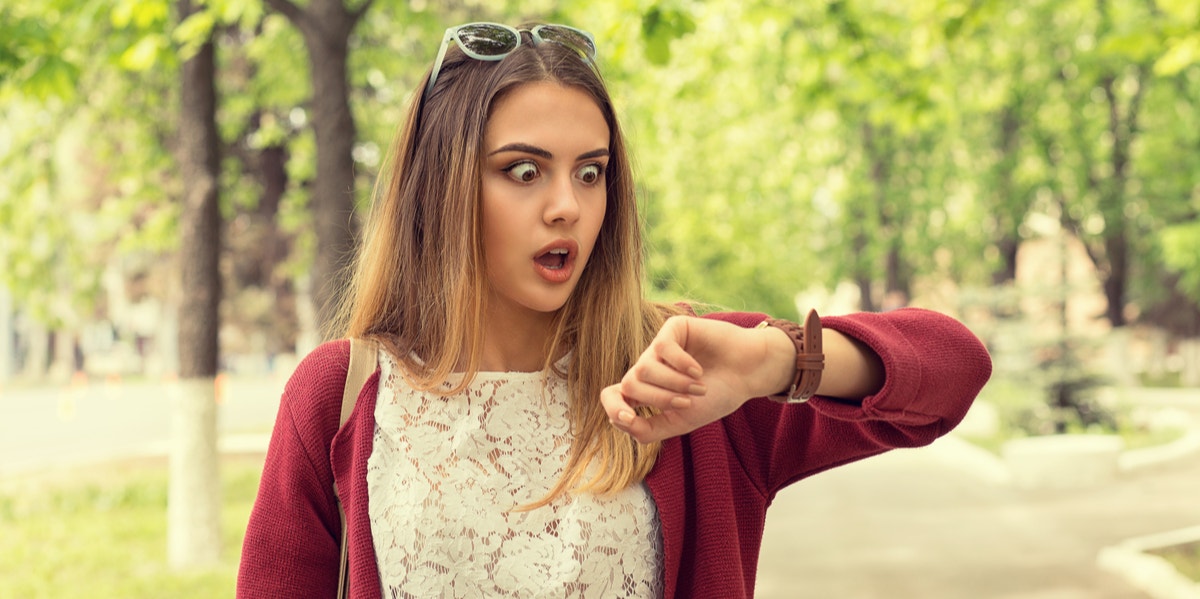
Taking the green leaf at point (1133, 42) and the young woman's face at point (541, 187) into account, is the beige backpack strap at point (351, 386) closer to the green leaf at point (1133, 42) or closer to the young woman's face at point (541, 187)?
the young woman's face at point (541, 187)

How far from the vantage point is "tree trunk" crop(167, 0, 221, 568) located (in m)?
8.95

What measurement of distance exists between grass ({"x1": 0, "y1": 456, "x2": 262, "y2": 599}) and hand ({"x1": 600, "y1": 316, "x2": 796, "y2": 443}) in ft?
23.8

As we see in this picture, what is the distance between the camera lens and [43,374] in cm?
3978

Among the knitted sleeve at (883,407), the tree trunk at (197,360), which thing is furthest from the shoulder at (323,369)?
the tree trunk at (197,360)

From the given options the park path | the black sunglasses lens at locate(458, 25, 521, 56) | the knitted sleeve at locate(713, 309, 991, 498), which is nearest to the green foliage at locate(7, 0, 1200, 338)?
the black sunglasses lens at locate(458, 25, 521, 56)

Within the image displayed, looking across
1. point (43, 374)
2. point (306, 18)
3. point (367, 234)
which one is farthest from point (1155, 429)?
point (43, 374)

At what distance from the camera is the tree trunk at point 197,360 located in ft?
29.4

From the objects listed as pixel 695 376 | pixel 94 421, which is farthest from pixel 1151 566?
pixel 94 421

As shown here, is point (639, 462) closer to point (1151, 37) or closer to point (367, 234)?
point (367, 234)

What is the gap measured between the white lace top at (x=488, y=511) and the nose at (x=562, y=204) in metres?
0.40

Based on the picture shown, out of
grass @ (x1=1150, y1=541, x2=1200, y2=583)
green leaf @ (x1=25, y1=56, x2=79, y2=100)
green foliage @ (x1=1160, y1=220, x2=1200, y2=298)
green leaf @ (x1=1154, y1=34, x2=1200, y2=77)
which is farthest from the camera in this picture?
green foliage @ (x1=1160, y1=220, x2=1200, y2=298)

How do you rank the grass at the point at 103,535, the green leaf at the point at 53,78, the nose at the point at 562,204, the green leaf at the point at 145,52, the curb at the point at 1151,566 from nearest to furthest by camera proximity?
the nose at the point at 562,204, the green leaf at the point at 53,78, the green leaf at the point at 145,52, the curb at the point at 1151,566, the grass at the point at 103,535

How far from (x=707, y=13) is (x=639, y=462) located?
6.25 m

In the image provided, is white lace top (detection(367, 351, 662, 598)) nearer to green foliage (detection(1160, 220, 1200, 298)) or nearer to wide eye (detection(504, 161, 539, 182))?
wide eye (detection(504, 161, 539, 182))
